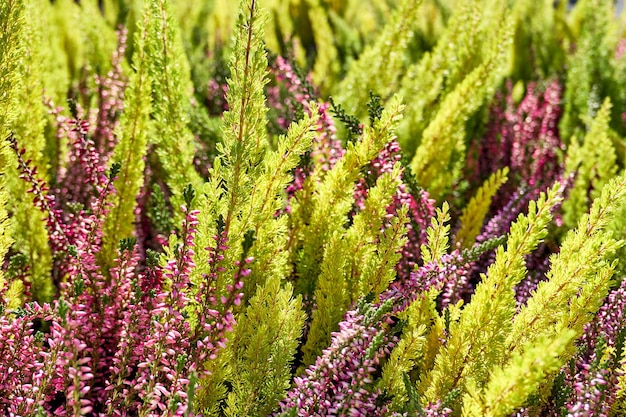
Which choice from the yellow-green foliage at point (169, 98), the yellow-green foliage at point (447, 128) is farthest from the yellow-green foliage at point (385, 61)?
the yellow-green foliage at point (169, 98)

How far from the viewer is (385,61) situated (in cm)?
119

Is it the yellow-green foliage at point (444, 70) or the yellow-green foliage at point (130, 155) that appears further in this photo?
the yellow-green foliage at point (444, 70)

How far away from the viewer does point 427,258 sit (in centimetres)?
72

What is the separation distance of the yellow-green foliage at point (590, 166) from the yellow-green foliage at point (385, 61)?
1.26 ft

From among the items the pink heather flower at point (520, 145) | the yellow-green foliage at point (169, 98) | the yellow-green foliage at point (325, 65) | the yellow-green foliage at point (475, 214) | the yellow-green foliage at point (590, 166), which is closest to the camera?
the yellow-green foliage at point (169, 98)

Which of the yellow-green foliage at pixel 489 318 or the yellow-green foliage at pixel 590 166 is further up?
the yellow-green foliage at pixel 590 166

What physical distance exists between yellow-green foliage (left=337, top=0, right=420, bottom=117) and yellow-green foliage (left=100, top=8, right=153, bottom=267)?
466 mm

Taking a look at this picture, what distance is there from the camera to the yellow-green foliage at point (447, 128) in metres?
1.01

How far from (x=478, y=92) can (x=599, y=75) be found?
0.69m

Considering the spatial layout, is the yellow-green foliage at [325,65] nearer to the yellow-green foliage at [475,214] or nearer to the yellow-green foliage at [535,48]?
the yellow-green foliage at [535,48]

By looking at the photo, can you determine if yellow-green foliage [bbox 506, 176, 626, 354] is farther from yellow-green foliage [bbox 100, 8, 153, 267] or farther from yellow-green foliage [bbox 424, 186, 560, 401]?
yellow-green foliage [bbox 100, 8, 153, 267]

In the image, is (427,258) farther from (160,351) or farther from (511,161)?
(511,161)

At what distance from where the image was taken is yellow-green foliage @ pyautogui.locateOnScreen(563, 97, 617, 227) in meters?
1.08

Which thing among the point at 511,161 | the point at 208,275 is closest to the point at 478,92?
the point at 511,161
